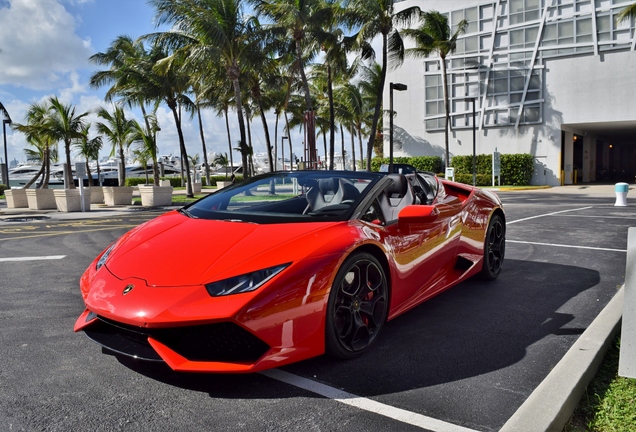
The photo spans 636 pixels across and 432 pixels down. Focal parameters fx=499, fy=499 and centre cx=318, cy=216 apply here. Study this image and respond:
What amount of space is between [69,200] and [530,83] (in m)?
28.6

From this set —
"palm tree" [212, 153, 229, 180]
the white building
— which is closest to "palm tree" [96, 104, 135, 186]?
the white building

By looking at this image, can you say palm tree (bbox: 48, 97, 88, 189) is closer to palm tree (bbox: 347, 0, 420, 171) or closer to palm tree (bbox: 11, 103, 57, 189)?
palm tree (bbox: 11, 103, 57, 189)

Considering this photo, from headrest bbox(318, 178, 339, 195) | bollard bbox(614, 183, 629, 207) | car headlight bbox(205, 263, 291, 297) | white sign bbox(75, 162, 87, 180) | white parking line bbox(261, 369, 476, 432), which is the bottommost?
bollard bbox(614, 183, 629, 207)

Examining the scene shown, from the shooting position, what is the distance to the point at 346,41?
2572cm

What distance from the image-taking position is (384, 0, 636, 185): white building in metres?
30.3

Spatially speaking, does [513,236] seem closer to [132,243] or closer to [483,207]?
[483,207]

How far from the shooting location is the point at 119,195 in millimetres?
21734

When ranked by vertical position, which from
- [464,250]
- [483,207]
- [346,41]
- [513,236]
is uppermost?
[346,41]

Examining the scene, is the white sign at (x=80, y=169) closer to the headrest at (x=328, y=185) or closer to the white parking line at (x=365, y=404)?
the headrest at (x=328, y=185)

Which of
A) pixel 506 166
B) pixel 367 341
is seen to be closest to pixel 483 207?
pixel 367 341

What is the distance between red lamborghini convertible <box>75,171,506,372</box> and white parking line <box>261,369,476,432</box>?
180 mm

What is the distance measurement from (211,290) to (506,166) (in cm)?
3296

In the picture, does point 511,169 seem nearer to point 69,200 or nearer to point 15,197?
point 69,200

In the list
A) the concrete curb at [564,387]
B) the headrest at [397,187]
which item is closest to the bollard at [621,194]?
the concrete curb at [564,387]
